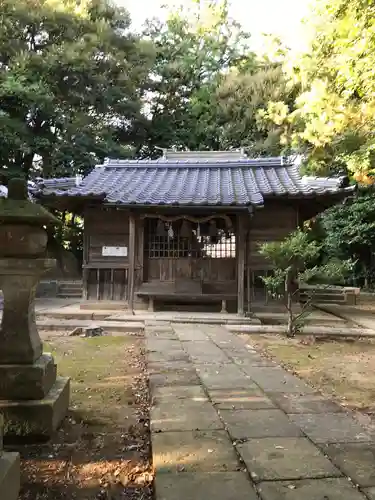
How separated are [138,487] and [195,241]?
29.4 feet

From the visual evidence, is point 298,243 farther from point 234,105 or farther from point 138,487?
point 234,105

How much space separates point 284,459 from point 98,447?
135 cm

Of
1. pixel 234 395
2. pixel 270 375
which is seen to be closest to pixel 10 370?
pixel 234 395

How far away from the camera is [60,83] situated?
58.6 feet

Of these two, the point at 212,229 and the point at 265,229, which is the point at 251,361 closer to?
the point at 212,229

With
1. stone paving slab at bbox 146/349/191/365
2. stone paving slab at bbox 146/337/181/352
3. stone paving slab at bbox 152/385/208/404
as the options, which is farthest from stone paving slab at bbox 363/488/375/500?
stone paving slab at bbox 146/337/181/352

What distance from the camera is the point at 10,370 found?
337 centimetres

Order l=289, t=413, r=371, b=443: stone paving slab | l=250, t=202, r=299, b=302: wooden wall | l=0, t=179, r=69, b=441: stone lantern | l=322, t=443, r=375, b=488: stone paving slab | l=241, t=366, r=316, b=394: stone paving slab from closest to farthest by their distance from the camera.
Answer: l=322, t=443, r=375, b=488: stone paving slab
l=289, t=413, r=371, b=443: stone paving slab
l=0, t=179, r=69, b=441: stone lantern
l=241, t=366, r=316, b=394: stone paving slab
l=250, t=202, r=299, b=302: wooden wall

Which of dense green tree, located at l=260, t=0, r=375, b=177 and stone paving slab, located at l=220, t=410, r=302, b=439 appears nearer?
stone paving slab, located at l=220, t=410, r=302, b=439

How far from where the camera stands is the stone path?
2.40 metres

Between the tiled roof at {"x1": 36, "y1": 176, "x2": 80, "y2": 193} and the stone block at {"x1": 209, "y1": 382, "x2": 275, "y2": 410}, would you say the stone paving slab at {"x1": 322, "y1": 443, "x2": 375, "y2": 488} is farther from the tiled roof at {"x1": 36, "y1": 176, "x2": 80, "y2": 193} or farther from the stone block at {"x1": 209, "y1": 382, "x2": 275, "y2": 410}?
the tiled roof at {"x1": 36, "y1": 176, "x2": 80, "y2": 193}

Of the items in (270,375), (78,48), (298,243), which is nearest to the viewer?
(270,375)

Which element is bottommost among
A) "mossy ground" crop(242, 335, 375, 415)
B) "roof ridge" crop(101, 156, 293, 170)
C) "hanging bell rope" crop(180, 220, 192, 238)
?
"mossy ground" crop(242, 335, 375, 415)

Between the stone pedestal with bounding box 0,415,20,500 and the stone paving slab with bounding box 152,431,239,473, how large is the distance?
81cm
